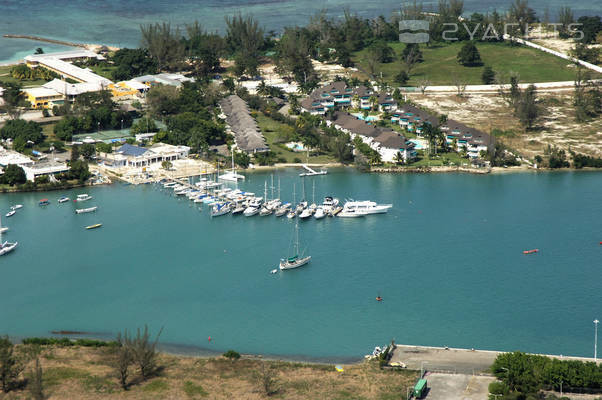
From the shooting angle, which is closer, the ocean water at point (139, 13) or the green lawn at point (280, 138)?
the green lawn at point (280, 138)

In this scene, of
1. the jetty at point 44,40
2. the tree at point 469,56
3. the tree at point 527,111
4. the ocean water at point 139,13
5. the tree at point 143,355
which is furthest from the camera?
the ocean water at point 139,13

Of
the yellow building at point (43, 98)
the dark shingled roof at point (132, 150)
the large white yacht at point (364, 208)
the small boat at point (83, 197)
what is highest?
the yellow building at point (43, 98)

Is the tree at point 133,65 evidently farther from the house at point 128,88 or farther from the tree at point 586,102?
the tree at point 586,102

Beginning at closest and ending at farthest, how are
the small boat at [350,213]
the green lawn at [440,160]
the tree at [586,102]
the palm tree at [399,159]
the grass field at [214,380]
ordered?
1. the grass field at [214,380]
2. the small boat at [350,213]
3. the green lawn at [440,160]
4. the palm tree at [399,159]
5. the tree at [586,102]

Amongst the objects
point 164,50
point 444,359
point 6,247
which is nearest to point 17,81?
point 164,50

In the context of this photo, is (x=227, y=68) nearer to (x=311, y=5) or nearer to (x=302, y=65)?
(x=302, y=65)

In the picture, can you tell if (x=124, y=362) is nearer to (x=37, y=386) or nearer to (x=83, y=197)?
(x=37, y=386)

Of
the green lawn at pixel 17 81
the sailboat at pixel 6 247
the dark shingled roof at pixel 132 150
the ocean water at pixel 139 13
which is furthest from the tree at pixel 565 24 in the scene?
the sailboat at pixel 6 247

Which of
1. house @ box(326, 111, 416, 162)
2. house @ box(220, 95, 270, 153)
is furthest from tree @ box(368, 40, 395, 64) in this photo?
house @ box(326, 111, 416, 162)
